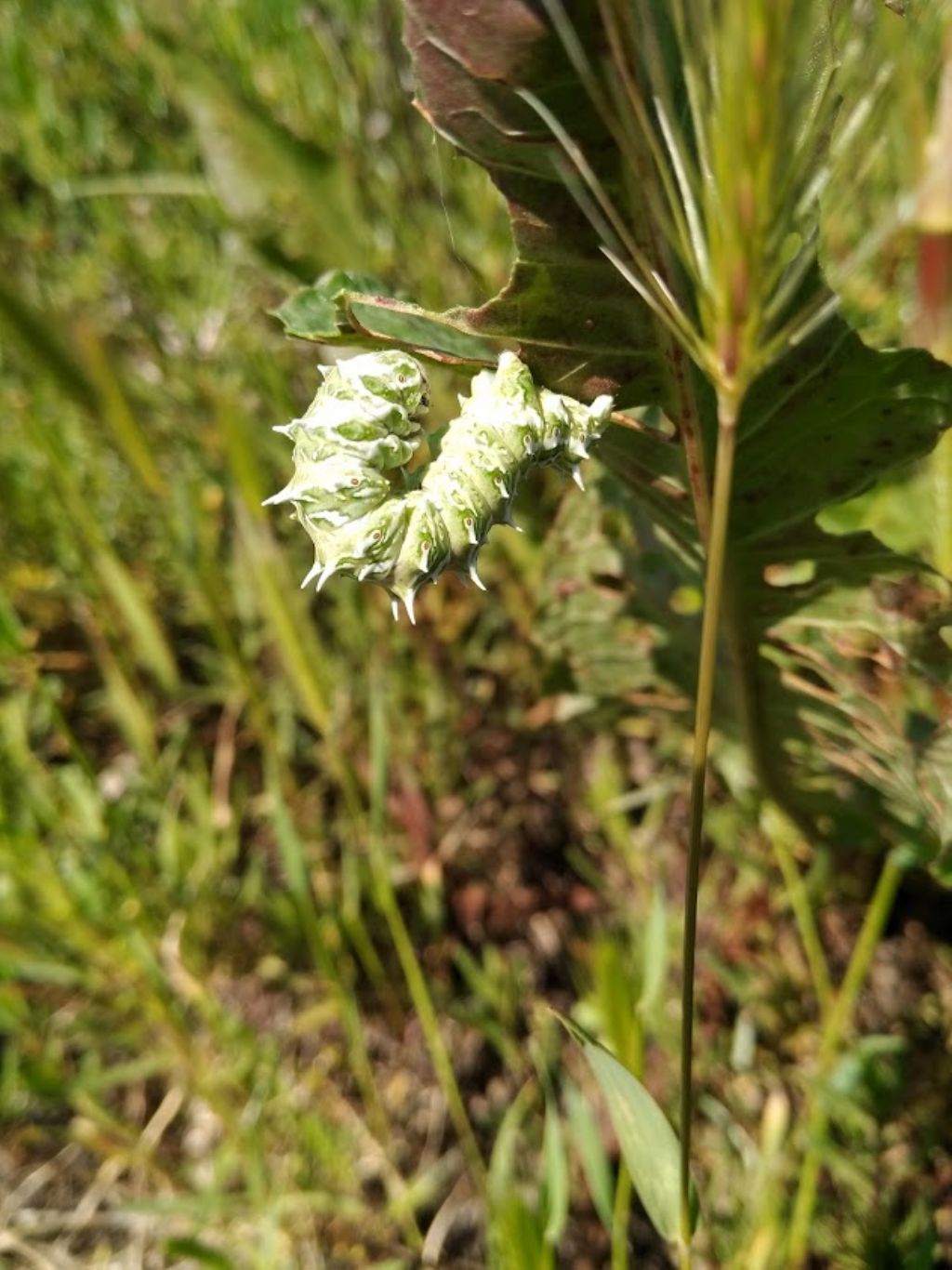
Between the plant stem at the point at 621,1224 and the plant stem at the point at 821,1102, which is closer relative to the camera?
the plant stem at the point at 621,1224

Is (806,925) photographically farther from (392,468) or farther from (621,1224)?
(392,468)

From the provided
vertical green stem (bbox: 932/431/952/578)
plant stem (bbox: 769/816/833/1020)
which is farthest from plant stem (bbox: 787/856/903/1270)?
vertical green stem (bbox: 932/431/952/578)

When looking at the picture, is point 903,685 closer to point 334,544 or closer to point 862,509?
point 862,509

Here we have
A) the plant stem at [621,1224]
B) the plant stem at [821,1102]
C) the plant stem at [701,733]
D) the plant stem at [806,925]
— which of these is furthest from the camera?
the plant stem at [806,925]

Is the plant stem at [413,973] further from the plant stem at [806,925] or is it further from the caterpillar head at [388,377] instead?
the caterpillar head at [388,377]

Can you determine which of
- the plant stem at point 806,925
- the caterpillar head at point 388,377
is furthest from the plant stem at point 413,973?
the caterpillar head at point 388,377

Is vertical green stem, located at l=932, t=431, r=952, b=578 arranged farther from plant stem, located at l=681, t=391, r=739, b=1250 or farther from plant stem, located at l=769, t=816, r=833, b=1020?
plant stem, located at l=681, t=391, r=739, b=1250
